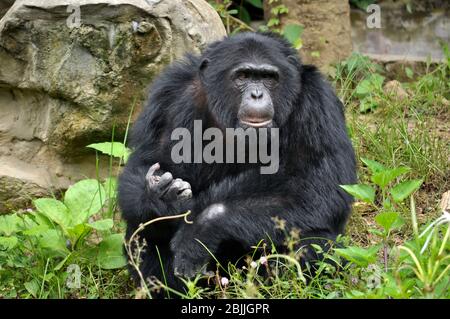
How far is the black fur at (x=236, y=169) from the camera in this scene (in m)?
6.73

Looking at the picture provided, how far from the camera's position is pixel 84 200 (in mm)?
7312

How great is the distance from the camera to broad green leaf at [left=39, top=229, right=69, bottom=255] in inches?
282

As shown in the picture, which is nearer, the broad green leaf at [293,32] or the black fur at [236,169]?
the black fur at [236,169]

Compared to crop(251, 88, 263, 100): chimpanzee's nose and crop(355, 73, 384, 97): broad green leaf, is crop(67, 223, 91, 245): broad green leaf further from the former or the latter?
crop(355, 73, 384, 97): broad green leaf

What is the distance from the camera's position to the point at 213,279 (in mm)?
6715

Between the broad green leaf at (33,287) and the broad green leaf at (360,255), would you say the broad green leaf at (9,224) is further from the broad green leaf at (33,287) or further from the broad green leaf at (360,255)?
the broad green leaf at (360,255)

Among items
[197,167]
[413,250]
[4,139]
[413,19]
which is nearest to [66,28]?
[4,139]

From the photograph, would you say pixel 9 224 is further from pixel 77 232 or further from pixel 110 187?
pixel 110 187

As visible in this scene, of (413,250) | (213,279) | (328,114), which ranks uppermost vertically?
(328,114)

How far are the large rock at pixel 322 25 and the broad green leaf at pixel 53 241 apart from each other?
487 centimetres

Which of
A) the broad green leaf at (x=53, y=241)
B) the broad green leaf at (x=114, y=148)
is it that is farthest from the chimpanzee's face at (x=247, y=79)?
the broad green leaf at (x=53, y=241)

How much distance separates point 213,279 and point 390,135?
3.17m

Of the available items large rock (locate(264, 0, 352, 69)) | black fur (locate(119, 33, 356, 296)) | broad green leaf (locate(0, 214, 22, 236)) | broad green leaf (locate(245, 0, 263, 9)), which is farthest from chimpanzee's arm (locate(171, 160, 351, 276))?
broad green leaf (locate(245, 0, 263, 9))
